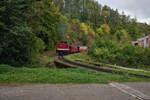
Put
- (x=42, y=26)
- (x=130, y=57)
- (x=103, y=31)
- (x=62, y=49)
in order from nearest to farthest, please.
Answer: (x=130, y=57), (x=62, y=49), (x=42, y=26), (x=103, y=31)

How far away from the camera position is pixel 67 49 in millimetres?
30906

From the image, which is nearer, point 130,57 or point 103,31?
point 130,57

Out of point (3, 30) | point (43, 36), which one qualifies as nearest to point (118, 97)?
point (3, 30)

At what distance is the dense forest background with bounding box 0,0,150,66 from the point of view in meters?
11.8

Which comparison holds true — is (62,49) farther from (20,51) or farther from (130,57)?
(130,57)

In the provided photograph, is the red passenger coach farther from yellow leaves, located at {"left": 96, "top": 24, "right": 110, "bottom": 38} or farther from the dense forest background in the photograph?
yellow leaves, located at {"left": 96, "top": 24, "right": 110, "bottom": 38}

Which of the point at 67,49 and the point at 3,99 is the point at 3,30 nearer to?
the point at 3,99

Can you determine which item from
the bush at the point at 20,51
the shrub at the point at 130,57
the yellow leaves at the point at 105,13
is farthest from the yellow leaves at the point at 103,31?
the bush at the point at 20,51

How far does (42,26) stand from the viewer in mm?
31094

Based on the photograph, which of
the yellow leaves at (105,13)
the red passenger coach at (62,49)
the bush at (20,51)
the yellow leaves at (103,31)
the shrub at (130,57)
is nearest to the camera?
the bush at (20,51)

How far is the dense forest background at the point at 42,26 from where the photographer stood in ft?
38.7

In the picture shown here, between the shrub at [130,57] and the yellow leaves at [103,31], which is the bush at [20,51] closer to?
the shrub at [130,57]

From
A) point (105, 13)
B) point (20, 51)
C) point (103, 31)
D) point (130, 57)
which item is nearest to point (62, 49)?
point (20, 51)

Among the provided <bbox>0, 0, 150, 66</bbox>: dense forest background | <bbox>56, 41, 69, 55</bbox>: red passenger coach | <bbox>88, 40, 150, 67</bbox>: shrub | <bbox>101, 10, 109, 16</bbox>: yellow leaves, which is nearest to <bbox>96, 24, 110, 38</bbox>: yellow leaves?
<bbox>0, 0, 150, 66</bbox>: dense forest background
